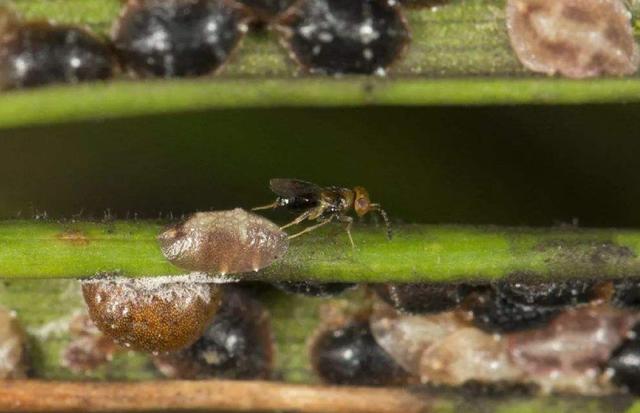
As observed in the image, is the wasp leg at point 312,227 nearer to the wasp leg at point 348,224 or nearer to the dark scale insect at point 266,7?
the wasp leg at point 348,224

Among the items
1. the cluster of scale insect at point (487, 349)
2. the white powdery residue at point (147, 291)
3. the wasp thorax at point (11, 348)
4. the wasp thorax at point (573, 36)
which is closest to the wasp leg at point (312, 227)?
the white powdery residue at point (147, 291)

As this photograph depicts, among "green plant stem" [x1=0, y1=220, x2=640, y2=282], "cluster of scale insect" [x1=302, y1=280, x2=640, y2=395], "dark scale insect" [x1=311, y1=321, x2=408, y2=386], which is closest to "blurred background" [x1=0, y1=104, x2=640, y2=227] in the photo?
"cluster of scale insect" [x1=302, y1=280, x2=640, y2=395]

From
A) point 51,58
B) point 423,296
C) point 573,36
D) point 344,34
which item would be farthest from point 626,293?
point 51,58

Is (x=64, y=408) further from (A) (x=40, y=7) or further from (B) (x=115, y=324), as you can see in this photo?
(A) (x=40, y=7)

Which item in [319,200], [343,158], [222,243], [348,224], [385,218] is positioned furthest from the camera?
[343,158]

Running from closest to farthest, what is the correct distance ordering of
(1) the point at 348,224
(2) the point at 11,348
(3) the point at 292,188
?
(1) the point at 348,224 → (3) the point at 292,188 → (2) the point at 11,348

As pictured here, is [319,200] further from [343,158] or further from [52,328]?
[52,328]

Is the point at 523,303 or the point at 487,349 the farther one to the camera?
the point at 487,349

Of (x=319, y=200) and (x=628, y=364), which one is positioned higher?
(x=319, y=200)
